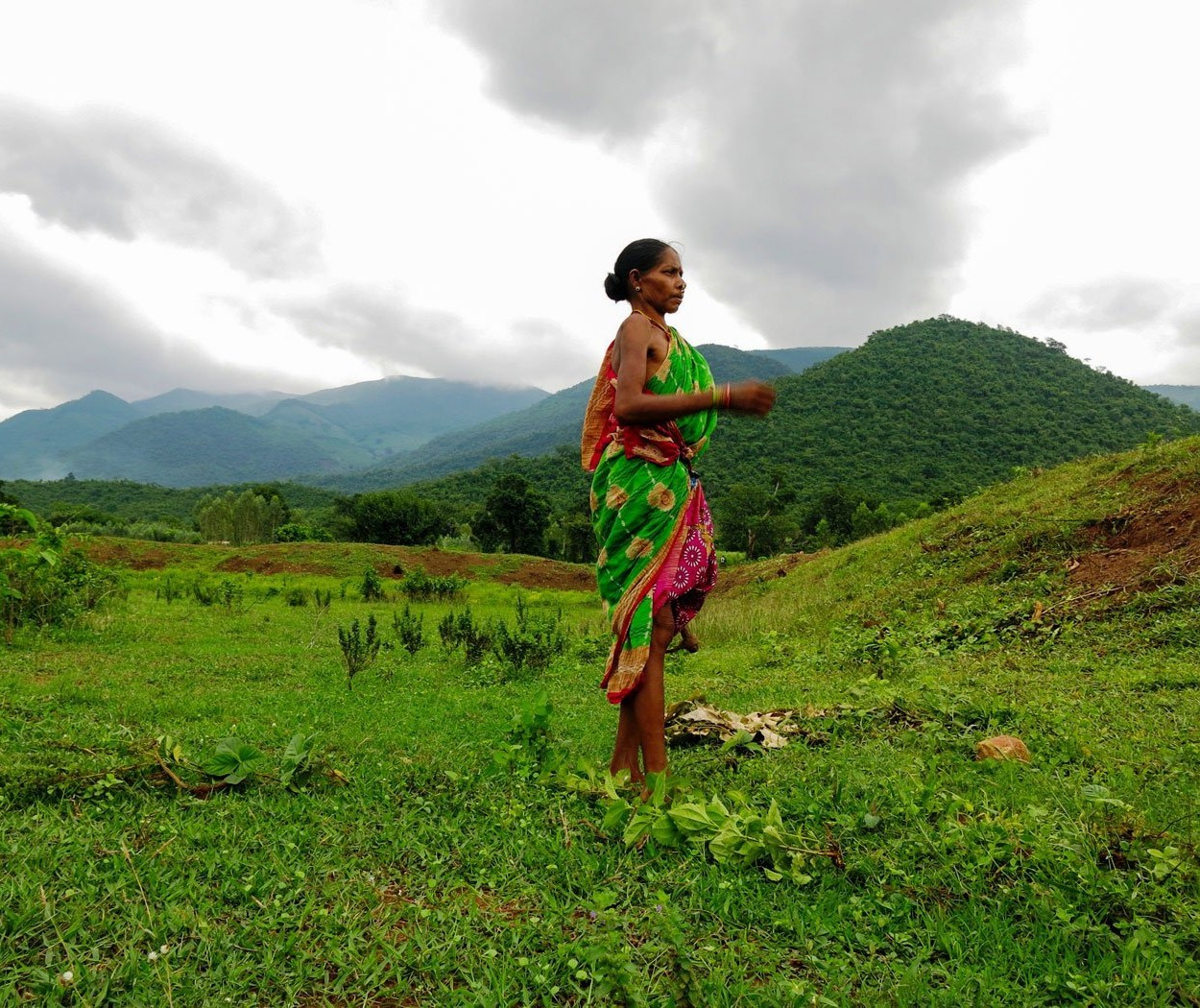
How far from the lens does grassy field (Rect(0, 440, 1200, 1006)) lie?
1540 mm

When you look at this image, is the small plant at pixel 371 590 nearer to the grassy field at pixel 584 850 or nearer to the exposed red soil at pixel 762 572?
the exposed red soil at pixel 762 572

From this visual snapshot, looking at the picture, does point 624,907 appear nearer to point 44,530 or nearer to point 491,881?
point 491,881

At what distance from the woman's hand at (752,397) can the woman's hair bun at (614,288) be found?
0.71 meters

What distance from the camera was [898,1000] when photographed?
4.82 ft

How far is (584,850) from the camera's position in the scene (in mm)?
2150

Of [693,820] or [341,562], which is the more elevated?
[693,820]

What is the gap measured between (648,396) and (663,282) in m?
0.59

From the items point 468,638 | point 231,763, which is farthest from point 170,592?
point 231,763

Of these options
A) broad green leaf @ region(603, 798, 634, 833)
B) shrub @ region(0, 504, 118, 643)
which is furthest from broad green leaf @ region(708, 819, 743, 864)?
shrub @ region(0, 504, 118, 643)

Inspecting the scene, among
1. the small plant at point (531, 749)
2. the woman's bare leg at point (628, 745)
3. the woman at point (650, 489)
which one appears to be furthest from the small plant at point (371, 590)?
the woman's bare leg at point (628, 745)

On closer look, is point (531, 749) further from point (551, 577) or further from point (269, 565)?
point (551, 577)

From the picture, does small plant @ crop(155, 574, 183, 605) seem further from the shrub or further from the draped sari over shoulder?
the draped sari over shoulder

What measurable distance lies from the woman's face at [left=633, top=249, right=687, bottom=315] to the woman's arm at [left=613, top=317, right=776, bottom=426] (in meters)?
0.19

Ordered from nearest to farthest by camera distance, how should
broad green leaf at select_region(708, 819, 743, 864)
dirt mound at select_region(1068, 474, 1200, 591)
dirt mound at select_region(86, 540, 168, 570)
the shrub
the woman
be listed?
broad green leaf at select_region(708, 819, 743, 864)
the woman
dirt mound at select_region(1068, 474, 1200, 591)
the shrub
dirt mound at select_region(86, 540, 168, 570)
